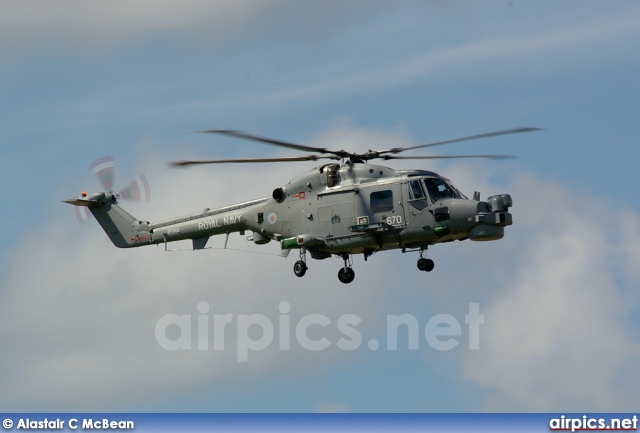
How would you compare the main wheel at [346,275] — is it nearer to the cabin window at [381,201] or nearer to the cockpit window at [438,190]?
the cabin window at [381,201]

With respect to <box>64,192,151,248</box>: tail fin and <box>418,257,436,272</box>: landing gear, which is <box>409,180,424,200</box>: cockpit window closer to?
<box>418,257,436,272</box>: landing gear

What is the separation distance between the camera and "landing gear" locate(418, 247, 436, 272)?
4519cm

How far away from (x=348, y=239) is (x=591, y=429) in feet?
41.7

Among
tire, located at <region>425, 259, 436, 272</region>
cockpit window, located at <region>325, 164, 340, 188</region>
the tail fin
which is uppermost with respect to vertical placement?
the tail fin

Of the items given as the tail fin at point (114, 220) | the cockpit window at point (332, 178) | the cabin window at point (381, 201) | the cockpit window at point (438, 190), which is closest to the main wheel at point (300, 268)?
the cockpit window at point (332, 178)

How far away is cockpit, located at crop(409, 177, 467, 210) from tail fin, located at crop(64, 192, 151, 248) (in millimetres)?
14589

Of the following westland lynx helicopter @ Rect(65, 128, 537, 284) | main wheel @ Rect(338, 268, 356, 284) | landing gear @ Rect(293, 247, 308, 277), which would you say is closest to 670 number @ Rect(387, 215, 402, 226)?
westland lynx helicopter @ Rect(65, 128, 537, 284)

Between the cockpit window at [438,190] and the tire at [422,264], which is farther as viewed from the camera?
the tire at [422,264]

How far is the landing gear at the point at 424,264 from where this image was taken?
45188 millimetres

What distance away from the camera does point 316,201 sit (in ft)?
154

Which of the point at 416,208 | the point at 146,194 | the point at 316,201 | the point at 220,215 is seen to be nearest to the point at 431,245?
the point at 416,208

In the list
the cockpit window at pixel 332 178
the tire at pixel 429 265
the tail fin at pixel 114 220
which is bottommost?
the tire at pixel 429 265

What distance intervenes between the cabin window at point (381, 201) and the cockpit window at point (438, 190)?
155cm

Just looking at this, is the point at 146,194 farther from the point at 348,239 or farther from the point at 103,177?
the point at 348,239
